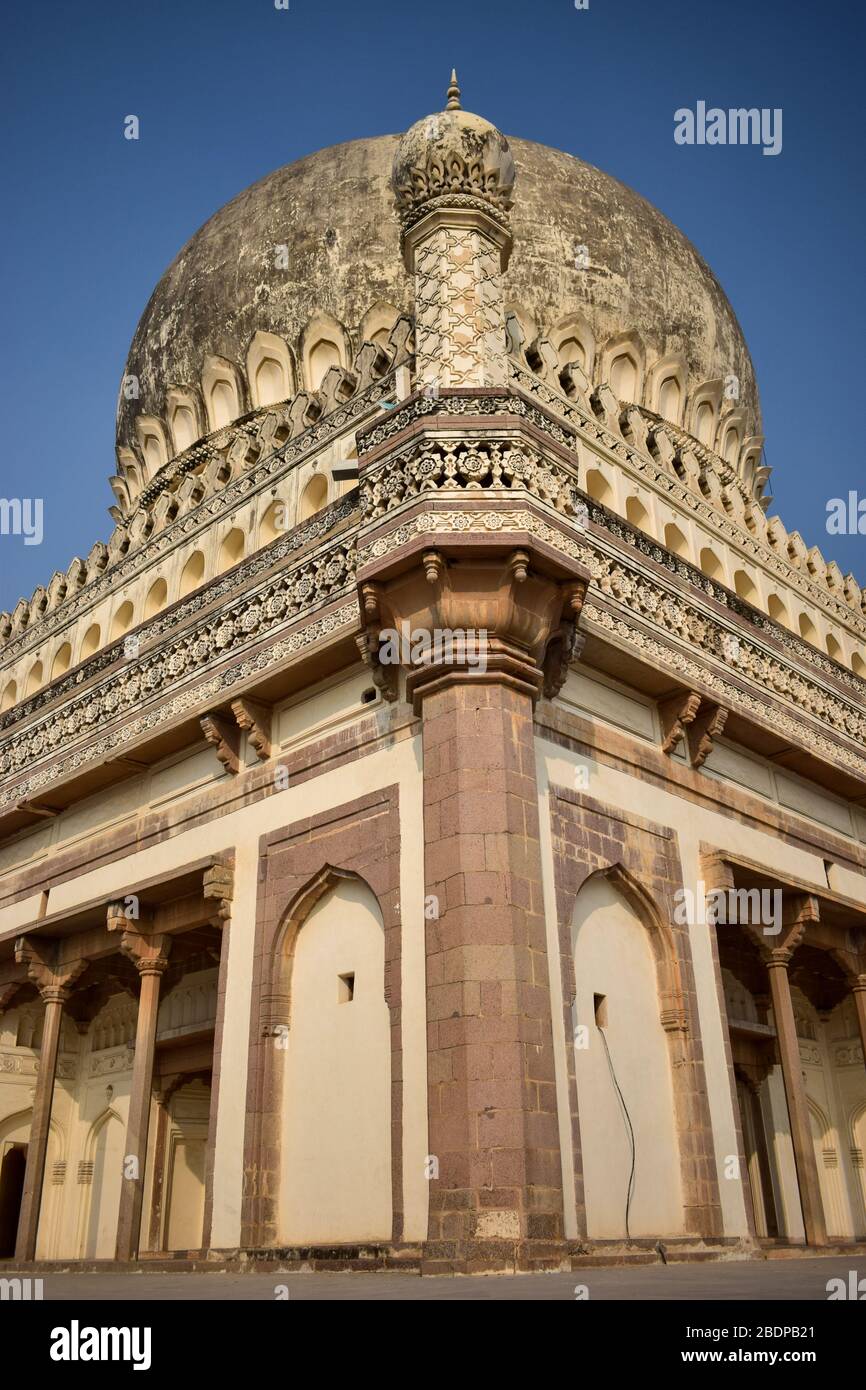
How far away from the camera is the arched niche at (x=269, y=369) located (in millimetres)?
16125

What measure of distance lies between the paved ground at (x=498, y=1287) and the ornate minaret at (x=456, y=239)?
6749 mm

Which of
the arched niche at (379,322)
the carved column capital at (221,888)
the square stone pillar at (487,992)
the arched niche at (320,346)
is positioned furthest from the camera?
the arched niche at (320,346)

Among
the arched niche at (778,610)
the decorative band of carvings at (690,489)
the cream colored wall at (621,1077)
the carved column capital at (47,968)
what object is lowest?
the cream colored wall at (621,1077)

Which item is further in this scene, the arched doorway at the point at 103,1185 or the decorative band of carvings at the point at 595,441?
the arched doorway at the point at 103,1185

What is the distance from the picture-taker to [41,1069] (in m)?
12.9

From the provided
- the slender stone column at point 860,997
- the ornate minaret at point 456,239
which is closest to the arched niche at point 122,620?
the ornate minaret at point 456,239

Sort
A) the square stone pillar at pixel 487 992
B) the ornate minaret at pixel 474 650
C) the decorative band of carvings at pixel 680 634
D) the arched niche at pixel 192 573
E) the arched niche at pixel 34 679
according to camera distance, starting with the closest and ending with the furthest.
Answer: the square stone pillar at pixel 487 992
the ornate minaret at pixel 474 650
the decorative band of carvings at pixel 680 634
the arched niche at pixel 192 573
the arched niche at pixel 34 679

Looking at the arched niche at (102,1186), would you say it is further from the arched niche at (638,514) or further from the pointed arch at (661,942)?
the arched niche at (638,514)

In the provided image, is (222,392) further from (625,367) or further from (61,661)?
(625,367)

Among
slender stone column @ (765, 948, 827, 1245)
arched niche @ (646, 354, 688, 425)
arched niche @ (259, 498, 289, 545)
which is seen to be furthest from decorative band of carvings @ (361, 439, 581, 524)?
arched niche @ (646, 354, 688, 425)

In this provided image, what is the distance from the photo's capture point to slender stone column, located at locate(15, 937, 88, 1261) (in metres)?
12.5

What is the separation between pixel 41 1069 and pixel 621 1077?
7077 millimetres

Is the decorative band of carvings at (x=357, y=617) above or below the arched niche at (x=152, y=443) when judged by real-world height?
below
